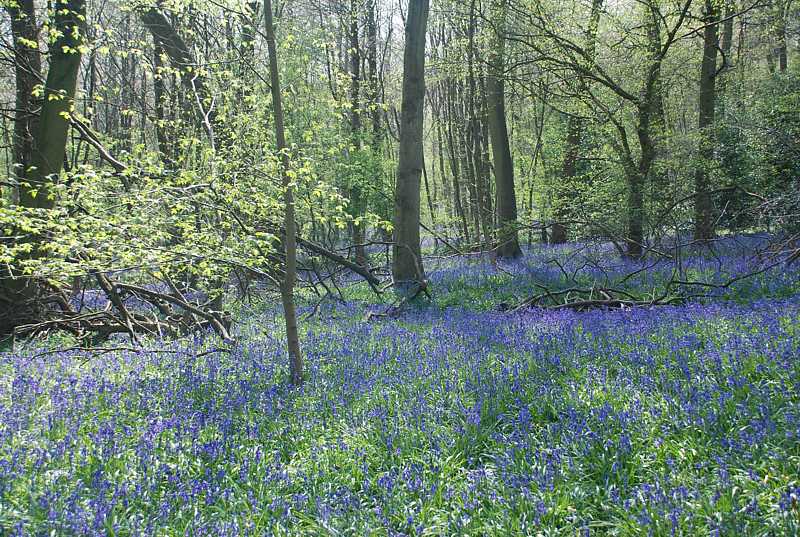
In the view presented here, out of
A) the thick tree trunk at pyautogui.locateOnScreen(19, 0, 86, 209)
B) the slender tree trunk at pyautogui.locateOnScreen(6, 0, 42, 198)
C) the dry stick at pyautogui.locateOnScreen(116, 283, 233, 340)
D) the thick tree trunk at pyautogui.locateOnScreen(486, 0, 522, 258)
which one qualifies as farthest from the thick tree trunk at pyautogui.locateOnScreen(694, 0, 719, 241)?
the slender tree trunk at pyautogui.locateOnScreen(6, 0, 42, 198)

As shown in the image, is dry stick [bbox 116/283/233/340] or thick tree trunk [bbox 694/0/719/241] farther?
thick tree trunk [bbox 694/0/719/241]

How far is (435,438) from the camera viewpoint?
12.3 feet

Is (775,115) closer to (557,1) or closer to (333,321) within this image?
(557,1)

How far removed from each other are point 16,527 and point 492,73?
527 inches

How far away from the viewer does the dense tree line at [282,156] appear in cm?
595

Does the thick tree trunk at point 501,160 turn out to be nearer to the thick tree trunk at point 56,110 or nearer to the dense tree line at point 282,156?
the dense tree line at point 282,156

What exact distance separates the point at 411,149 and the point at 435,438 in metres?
8.71

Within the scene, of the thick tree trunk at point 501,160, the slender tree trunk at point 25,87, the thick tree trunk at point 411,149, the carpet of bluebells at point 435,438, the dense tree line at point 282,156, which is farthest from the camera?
the thick tree trunk at point 501,160

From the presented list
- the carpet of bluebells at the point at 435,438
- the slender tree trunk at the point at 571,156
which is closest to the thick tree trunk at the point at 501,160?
the slender tree trunk at the point at 571,156

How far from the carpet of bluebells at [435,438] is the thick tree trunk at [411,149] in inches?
204

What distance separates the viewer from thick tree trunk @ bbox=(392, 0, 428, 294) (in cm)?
1139

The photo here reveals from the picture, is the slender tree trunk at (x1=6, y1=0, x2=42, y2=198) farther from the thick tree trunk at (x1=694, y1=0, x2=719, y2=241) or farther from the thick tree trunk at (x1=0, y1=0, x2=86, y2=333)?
the thick tree trunk at (x1=694, y1=0, x2=719, y2=241)

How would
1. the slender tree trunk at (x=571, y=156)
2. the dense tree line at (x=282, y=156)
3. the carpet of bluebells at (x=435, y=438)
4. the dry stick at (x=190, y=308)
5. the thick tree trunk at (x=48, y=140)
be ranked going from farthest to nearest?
the slender tree trunk at (x=571, y=156) → the thick tree trunk at (x=48, y=140) → the dry stick at (x=190, y=308) → the dense tree line at (x=282, y=156) → the carpet of bluebells at (x=435, y=438)

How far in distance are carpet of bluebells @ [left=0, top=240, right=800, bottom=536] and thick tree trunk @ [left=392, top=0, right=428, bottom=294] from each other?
518cm
